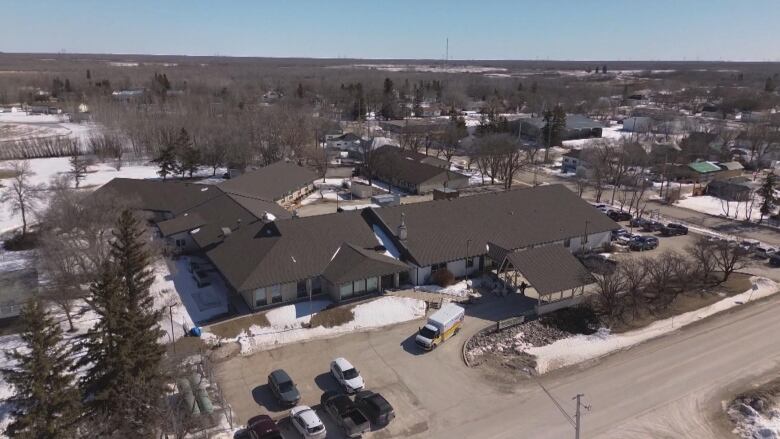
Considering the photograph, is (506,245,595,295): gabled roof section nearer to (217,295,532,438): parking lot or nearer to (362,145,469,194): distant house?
(217,295,532,438): parking lot

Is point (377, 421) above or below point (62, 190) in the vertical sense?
below

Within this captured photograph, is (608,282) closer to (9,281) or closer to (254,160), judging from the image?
(9,281)

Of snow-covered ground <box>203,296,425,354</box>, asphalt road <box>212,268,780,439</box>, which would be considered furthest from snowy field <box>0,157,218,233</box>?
asphalt road <box>212,268,780,439</box>

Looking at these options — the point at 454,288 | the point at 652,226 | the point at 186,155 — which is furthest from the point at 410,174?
the point at 454,288

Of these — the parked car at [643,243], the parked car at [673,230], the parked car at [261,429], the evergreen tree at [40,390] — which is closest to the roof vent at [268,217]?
the parked car at [261,429]

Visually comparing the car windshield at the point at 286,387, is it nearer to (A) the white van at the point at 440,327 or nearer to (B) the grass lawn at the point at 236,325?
(B) the grass lawn at the point at 236,325

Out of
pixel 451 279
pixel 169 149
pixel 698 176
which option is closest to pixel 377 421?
pixel 451 279
